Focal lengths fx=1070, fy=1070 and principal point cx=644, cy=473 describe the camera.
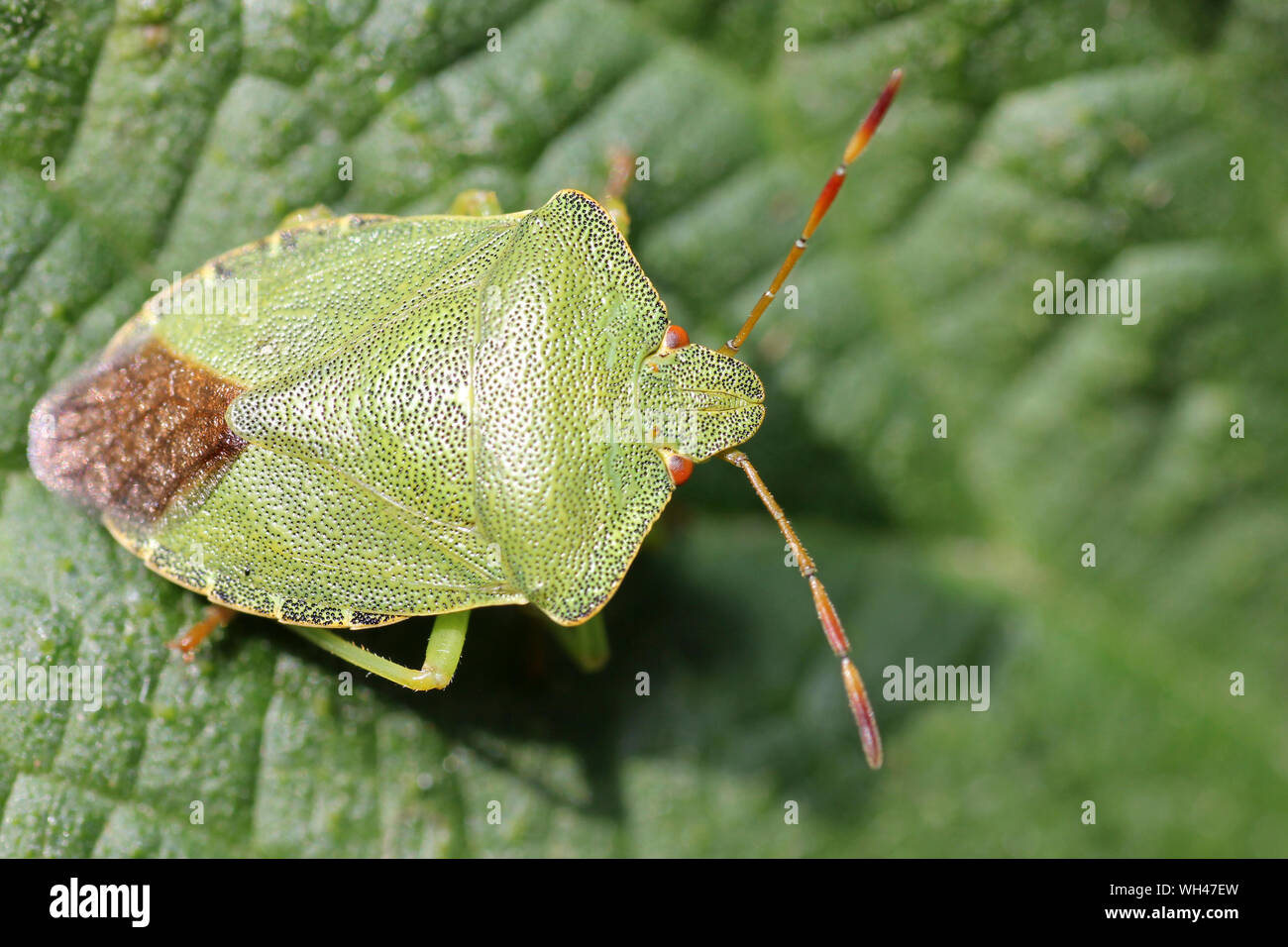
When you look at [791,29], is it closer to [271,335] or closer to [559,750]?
[271,335]

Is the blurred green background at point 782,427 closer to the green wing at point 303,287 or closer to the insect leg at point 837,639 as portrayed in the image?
the green wing at point 303,287

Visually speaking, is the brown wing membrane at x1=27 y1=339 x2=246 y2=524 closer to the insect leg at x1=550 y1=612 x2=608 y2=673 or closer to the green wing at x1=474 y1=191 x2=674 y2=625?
the green wing at x1=474 y1=191 x2=674 y2=625

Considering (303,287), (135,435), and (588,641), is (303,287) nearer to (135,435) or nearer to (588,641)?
(135,435)

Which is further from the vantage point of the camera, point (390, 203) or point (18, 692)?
point (390, 203)

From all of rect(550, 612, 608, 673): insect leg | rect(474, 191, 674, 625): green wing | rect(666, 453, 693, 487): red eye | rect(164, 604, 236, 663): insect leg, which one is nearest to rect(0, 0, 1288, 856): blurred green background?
rect(164, 604, 236, 663): insect leg

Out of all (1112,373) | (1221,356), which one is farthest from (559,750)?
(1221,356)

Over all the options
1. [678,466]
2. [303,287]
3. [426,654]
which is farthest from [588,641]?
[303,287]

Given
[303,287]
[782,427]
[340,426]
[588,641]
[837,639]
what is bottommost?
A: [588,641]

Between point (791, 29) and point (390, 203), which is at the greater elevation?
point (791, 29)
